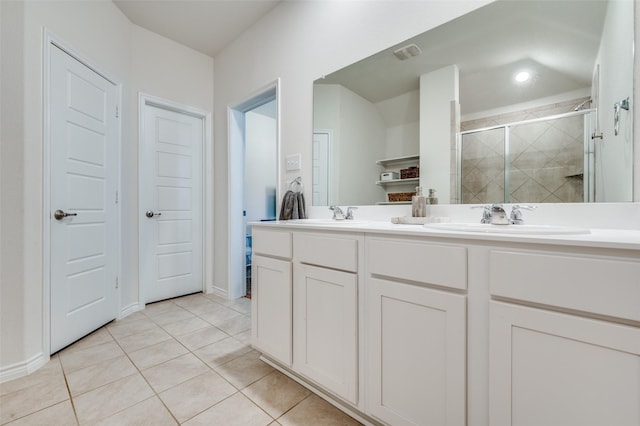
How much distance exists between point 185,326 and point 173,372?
27.3 inches

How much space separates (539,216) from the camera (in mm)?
1206

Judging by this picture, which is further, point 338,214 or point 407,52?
point 338,214

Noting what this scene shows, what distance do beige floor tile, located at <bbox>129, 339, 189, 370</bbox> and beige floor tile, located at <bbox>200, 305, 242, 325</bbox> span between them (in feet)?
1.35

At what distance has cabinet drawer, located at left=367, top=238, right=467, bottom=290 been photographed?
0.91 meters

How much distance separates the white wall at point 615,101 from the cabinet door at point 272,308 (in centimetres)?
141

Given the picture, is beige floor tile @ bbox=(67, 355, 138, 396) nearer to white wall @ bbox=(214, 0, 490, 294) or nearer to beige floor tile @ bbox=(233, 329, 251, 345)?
beige floor tile @ bbox=(233, 329, 251, 345)

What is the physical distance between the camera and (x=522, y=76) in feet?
4.15

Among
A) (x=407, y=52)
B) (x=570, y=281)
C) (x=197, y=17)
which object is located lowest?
(x=570, y=281)

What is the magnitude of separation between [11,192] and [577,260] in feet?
8.42

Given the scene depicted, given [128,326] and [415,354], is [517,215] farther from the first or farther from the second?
[128,326]

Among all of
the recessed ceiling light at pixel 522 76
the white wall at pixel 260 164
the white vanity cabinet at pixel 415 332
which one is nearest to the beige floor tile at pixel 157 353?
the white vanity cabinet at pixel 415 332

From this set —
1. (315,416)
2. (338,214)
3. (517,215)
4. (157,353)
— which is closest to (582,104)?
(517,215)

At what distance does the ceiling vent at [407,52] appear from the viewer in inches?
61.5

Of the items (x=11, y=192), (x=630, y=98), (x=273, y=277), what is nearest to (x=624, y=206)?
(x=630, y=98)
